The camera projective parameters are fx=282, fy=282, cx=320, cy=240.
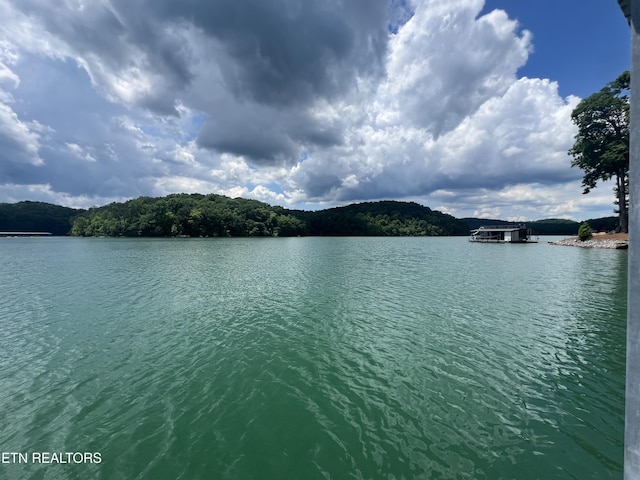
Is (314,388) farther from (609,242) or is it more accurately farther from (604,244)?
(604,244)

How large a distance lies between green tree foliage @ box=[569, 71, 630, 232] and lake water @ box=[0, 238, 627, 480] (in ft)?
221

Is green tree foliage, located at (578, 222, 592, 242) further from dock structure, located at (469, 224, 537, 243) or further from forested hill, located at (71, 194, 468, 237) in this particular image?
forested hill, located at (71, 194, 468, 237)

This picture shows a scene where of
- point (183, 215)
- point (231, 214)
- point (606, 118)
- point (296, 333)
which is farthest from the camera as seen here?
point (231, 214)

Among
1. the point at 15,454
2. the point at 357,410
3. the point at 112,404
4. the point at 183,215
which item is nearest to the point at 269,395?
the point at 357,410

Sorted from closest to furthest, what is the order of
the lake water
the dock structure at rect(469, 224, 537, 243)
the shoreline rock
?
the lake water, the shoreline rock, the dock structure at rect(469, 224, 537, 243)

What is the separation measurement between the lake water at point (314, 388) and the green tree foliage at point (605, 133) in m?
67.3

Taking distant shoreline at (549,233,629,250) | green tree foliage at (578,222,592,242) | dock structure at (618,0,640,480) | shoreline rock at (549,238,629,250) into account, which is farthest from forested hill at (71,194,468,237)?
dock structure at (618,0,640,480)

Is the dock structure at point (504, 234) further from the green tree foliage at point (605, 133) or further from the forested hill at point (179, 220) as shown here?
the forested hill at point (179, 220)

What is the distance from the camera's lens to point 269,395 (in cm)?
979

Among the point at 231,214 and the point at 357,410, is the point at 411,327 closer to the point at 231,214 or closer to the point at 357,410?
the point at 357,410

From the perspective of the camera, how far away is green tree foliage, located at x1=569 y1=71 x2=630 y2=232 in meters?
62.8

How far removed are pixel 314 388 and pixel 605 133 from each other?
91.5m

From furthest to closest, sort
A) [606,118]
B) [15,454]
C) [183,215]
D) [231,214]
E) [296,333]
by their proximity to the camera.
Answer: [231,214], [183,215], [606,118], [296,333], [15,454]

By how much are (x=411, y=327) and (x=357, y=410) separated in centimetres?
788
